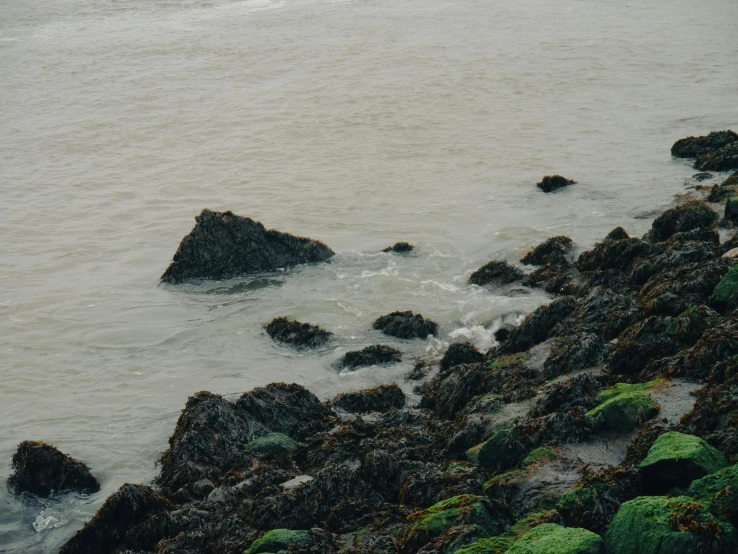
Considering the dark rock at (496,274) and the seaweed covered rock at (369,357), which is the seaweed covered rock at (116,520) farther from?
the dark rock at (496,274)

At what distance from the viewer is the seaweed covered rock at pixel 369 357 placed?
12.1 meters

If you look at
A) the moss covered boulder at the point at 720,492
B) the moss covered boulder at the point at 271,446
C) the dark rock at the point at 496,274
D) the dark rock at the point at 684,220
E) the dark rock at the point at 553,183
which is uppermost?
the moss covered boulder at the point at 720,492

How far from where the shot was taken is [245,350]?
42.8 ft

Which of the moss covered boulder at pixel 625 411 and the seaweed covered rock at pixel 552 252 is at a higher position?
the moss covered boulder at pixel 625 411

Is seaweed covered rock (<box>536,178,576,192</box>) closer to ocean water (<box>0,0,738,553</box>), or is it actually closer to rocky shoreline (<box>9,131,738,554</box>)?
ocean water (<box>0,0,738,553</box>)

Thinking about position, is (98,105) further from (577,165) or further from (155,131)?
(577,165)

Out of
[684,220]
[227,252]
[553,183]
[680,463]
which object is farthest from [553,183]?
[680,463]

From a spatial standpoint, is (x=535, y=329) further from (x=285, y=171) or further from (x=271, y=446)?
(x=285, y=171)

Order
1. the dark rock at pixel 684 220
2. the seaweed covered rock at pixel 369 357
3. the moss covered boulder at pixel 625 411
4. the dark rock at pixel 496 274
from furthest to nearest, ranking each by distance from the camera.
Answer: the dark rock at pixel 496 274, the dark rock at pixel 684 220, the seaweed covered rock at pixel 369 357, the moss covered boulder at pixel 625 411

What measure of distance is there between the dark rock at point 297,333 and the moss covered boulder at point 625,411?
5.64 m

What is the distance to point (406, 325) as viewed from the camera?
1296 centimetres

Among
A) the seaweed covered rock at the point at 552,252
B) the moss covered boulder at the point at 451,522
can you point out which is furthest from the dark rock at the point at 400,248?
the moss covered boulder at the point at 451,522

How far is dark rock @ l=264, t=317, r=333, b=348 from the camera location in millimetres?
12961

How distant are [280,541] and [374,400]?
12.8 ft
